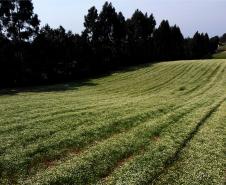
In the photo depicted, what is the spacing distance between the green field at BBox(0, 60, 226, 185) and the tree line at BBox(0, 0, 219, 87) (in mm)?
42066

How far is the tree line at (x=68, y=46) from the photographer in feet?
256

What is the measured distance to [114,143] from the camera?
23.8 metres

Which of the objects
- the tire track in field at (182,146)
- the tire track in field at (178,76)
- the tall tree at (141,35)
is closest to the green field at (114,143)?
the tire track in field at (182,146)

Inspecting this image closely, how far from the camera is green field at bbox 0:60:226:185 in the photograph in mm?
18656

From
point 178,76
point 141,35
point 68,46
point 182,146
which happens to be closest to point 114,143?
point 182,146

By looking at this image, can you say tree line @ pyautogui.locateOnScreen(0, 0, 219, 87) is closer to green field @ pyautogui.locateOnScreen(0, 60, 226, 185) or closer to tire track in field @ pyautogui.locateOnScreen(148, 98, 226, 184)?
green field @ pyautogui.locateOnScreen(0, 60, 226, 185)

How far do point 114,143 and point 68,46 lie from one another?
224 ft

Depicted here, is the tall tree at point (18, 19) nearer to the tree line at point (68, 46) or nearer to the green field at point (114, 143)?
the tree line at point (68, 46)

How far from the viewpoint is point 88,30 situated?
344 ft

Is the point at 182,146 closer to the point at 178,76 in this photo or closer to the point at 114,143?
the point at 114,143

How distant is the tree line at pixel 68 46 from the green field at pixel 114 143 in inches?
1656

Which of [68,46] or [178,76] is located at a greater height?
[68,46]

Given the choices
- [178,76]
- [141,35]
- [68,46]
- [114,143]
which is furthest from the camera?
[141,35]

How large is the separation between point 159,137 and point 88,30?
82846 mm
